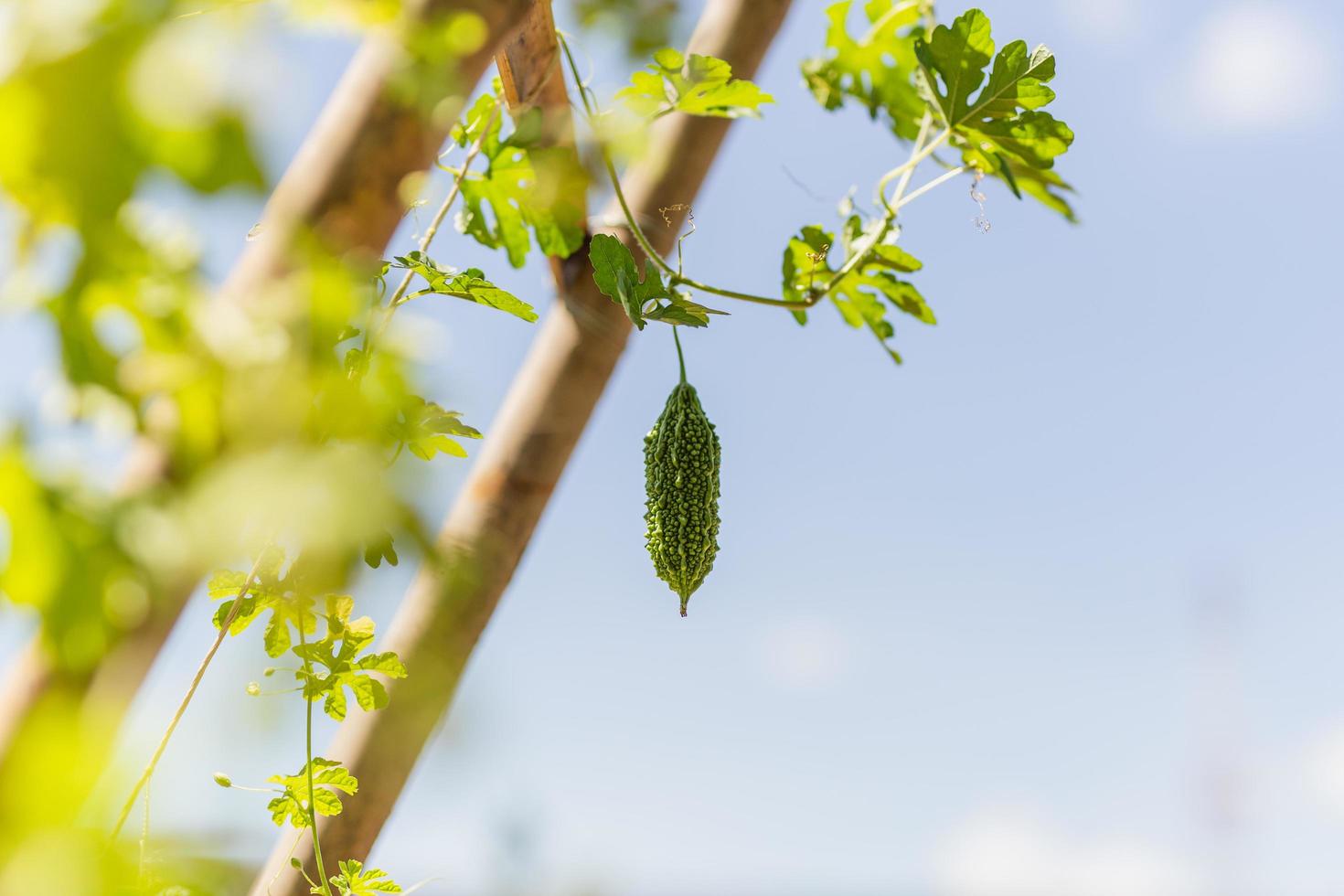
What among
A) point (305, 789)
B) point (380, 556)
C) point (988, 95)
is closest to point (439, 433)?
point (380, 556)

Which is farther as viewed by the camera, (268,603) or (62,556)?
(268,603)

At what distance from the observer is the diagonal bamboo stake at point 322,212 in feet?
1.22

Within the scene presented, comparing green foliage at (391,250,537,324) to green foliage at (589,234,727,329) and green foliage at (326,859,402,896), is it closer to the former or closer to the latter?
green foliage at (589,234,727,329)

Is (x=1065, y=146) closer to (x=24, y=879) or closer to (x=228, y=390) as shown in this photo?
(x=228, y=390)

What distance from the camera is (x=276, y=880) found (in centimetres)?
117

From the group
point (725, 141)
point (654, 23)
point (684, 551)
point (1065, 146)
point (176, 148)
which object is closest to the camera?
point (176, 148)

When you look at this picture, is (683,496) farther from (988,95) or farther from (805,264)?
(988,95)

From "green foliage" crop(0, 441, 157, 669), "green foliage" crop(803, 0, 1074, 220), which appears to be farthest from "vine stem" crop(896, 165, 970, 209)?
"green foliage" crop(0, 441, 157, 669)

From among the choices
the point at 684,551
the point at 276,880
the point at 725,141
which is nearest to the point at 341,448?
the point at 684,551

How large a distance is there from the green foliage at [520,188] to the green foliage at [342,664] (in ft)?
1.50

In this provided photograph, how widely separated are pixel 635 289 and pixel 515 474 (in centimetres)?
44

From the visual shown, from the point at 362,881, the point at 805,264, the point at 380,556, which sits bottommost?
the point at 362,881

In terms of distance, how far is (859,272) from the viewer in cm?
134

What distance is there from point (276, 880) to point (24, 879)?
0.95 metres
